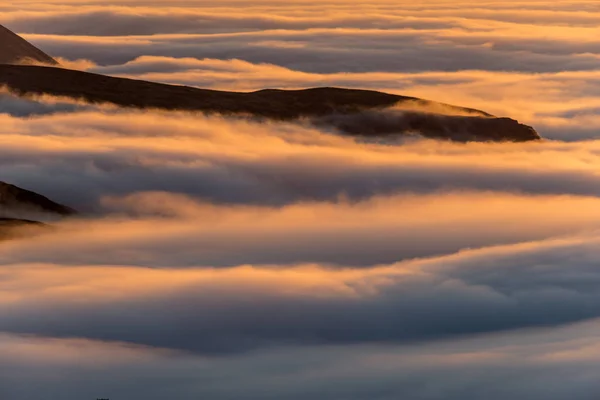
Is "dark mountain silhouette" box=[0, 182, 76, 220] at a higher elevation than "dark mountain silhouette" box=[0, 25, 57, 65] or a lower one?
lower

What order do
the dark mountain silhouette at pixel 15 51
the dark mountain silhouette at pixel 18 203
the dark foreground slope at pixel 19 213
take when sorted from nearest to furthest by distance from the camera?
the dark foreground slope at pixel 19 213
the dark mountain silhouette at pixel 18 203
the dark mountain silhouette at pixel 15 51

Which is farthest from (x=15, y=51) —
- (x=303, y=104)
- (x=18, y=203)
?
(x=18, y=203)

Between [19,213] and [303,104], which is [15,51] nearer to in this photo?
[303,104]

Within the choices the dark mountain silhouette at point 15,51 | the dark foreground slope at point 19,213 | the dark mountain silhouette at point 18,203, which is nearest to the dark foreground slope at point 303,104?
the dark mountain silhouette at point 15,51

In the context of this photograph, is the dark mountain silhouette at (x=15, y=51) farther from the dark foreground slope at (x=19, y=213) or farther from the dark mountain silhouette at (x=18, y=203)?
the dark foreground slope at (x=19, y=213)

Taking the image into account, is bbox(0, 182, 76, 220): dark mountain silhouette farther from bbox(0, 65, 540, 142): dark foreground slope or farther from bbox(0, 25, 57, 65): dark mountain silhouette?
bbox(0, 25, 57, 65): dark mountain silhouette

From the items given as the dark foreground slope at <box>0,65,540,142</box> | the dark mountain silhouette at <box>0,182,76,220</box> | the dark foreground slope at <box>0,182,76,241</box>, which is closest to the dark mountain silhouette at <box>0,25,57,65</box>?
the dark foreground slope at <box>0,65,540,142</box>

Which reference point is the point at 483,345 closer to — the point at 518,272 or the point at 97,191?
the point at 518,272
